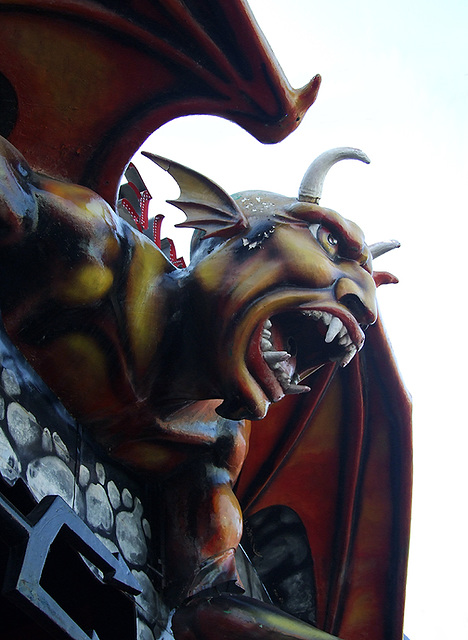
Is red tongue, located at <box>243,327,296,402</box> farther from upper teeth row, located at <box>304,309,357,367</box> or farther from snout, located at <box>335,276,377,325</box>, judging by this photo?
snout, located at <box>335,276,377,325</box>

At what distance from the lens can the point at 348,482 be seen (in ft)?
11.5

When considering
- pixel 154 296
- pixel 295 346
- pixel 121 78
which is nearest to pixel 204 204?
pixel 154 296

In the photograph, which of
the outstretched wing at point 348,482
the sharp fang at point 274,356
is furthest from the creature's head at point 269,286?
the outstretched wing at point 348,482

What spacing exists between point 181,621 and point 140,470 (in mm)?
576

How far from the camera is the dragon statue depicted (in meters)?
2.26

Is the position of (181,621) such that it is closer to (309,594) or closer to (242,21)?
(309,594)

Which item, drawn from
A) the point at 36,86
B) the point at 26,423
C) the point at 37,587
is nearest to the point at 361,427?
the point at 26,423

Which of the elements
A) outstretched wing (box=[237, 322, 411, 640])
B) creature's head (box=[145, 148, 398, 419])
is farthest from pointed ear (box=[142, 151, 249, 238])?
outstretched wing (box=[237, 322, 411, 640])

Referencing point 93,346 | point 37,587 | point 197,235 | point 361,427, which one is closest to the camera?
point 37,587

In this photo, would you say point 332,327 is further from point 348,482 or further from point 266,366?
point 348,482

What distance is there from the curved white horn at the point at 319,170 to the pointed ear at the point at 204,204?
34 cm

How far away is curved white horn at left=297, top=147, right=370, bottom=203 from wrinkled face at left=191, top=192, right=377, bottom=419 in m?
0.12

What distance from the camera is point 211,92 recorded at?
247 cm

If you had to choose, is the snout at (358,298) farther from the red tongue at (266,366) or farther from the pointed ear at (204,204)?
the pointed ear at (204,204)
